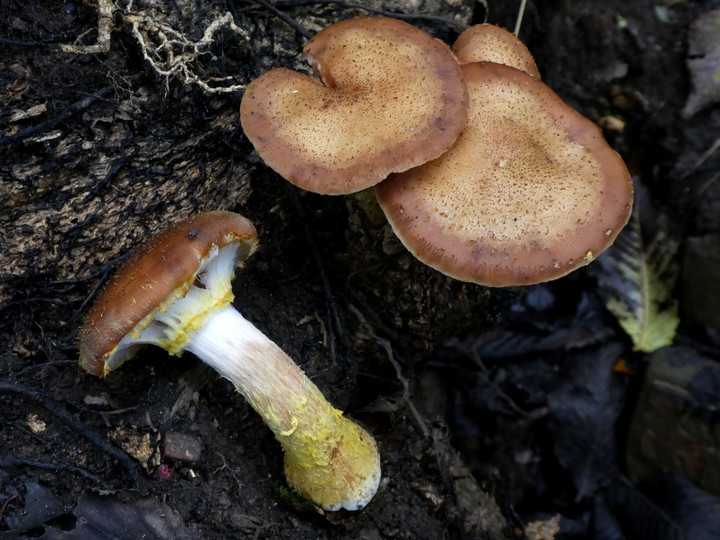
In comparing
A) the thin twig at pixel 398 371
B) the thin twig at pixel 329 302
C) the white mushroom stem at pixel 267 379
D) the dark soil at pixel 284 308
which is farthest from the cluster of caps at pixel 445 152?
the thin twig at pixel 398 371

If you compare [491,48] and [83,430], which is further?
[491,48]

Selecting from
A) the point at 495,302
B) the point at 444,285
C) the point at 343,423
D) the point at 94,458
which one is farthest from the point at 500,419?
the point at 94,458

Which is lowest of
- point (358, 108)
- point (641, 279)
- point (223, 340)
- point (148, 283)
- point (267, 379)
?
point (641, 279)

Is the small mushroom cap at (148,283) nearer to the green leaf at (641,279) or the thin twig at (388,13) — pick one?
the thin twig at (388,13)

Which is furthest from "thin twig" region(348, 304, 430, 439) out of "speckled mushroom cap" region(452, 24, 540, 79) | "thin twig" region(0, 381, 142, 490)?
"speckled mushroom cap" region(452, 24, 540, 79)

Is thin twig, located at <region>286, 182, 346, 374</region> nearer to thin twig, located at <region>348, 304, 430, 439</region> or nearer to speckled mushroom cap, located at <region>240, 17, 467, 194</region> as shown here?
thin twig, located at <region>348, 304, 430, 439</region>

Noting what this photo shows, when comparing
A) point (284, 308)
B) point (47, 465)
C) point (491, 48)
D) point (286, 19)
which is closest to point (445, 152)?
point (491, 48)

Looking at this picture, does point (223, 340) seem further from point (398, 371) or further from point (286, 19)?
point (286, 19)

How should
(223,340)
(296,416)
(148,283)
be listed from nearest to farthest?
(148,283), (223,340), (296,416)
